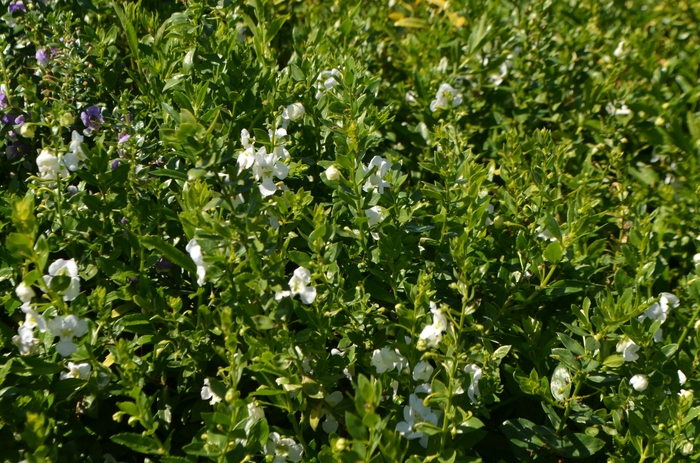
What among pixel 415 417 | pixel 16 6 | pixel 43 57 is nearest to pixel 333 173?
pixel 415 417

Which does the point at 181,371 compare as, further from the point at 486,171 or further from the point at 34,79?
the point at 34,79

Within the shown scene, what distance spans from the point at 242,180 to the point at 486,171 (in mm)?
841

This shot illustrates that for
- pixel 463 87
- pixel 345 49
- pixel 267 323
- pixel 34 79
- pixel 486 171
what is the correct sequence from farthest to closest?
pixel 463 87, pixel 345 49, pixel 34 79, pixel 486 171, pixel 267 323

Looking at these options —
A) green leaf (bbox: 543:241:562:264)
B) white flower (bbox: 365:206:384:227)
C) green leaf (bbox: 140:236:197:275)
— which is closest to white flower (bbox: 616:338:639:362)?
green leaf (bbox: 543:241:562:264)

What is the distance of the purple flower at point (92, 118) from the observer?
7.64 feet

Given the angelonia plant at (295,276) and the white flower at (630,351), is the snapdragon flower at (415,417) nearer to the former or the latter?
the angelonia plant at (295,276)

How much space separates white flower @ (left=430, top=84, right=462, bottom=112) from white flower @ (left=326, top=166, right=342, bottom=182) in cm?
85

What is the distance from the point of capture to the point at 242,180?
1.75 m

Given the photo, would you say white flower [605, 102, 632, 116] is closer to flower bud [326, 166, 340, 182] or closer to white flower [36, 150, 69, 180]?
flower bud [326, 166, 340, 182]

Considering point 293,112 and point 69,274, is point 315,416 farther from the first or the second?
point 293,112

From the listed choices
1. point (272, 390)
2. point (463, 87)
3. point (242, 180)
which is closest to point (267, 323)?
point (272, 390)

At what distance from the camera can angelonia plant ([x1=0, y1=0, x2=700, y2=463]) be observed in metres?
1.71

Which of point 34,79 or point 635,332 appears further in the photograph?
point 34,79

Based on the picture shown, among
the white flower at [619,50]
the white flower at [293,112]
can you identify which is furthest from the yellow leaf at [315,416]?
the white flower at [619,50]
